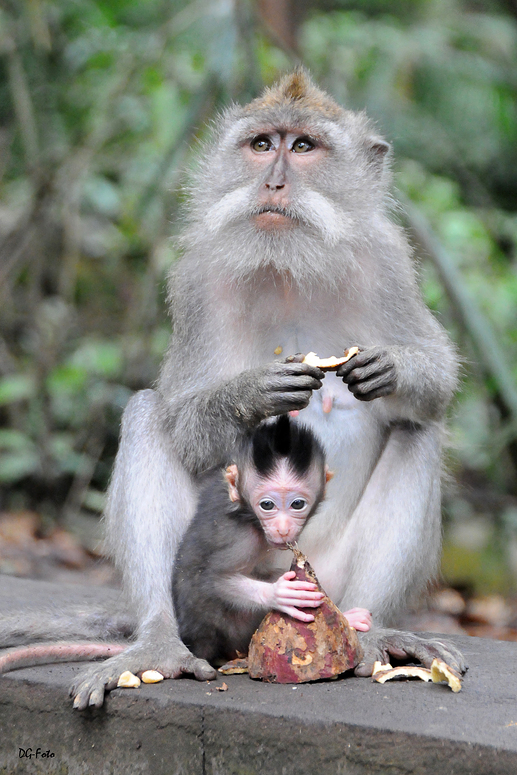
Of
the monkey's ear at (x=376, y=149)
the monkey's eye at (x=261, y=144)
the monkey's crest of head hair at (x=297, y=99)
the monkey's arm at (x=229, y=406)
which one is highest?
the monkey's crest of head hair at (x=297, y=99)

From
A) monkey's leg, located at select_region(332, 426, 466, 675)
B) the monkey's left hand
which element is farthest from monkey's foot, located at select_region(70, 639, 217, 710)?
the monkey's left hand

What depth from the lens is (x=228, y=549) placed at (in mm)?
3602

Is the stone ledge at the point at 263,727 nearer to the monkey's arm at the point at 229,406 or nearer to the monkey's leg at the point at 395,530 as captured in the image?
the monkey's leg at the point at 395,530

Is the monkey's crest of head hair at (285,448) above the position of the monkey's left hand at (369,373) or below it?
below

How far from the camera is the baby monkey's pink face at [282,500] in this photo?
3441mm

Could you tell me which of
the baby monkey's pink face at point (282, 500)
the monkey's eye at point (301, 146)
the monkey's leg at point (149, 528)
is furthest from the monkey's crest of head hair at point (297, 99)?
the baby monkey's pink face at point (282, 500)

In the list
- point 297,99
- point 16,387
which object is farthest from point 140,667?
point 16,387

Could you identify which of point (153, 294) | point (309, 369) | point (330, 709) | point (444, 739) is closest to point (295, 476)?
point (309, 369)

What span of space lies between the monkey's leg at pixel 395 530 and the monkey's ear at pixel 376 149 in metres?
1.47

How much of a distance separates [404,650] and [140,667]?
107 cm

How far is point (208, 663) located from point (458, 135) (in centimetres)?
1182

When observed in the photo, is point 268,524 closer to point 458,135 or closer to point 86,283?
point 86,283

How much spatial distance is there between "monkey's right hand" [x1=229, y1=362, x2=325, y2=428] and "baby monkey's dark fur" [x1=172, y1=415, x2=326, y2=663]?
62mm

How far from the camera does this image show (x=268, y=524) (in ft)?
11.3
